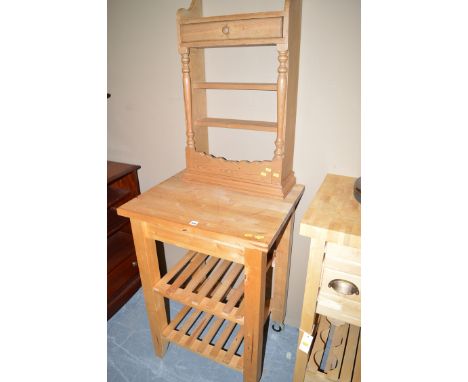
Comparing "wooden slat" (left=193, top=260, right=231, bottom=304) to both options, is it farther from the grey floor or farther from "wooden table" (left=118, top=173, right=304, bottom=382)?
the grey floor

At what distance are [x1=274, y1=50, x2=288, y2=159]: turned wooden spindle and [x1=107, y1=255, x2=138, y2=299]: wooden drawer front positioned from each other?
141 centimetres

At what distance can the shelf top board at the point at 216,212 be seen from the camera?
1.03 m

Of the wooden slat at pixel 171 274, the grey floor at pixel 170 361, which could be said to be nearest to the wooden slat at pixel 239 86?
the wooden slat at pixel 171 274

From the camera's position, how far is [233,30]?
3.60 ft

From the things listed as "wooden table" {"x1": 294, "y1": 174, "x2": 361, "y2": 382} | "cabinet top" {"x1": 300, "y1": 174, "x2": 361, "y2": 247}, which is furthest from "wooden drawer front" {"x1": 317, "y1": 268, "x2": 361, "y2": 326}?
"cabinet top" {"x1": 300, "y1": 174, "x2": 361, "y2": 247}

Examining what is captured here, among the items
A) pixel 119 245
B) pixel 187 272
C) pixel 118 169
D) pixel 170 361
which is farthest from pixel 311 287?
pixel 119 245

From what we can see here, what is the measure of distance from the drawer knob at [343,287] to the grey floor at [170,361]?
0.88 meters

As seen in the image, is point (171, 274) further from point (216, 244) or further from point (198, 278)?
point (216, 244)

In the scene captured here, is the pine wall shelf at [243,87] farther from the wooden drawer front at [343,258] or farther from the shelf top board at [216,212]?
the wooden drawer front at [343,258]

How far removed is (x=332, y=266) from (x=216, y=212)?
1.64 feet

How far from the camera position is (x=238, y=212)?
3.85ft
